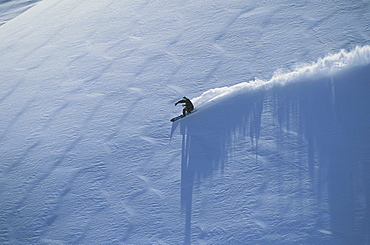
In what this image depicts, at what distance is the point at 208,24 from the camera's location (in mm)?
5805

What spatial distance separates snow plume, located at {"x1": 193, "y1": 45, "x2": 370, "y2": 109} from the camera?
434cm

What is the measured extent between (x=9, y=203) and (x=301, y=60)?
375 cm

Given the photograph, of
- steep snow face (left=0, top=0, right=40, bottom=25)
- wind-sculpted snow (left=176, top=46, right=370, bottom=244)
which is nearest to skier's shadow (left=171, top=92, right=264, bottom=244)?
wind-sculpted snow (left=176, top=46, right=370, bottom=244)

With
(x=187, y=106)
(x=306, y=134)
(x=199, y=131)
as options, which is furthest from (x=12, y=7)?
(x=306, y=134)

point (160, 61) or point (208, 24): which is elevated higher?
point (208, 24)

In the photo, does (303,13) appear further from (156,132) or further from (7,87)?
(7,87)

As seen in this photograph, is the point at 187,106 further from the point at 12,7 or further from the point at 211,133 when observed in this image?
the point at 12,7

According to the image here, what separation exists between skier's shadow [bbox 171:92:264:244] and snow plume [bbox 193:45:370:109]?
104 millimetres

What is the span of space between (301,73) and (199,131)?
1.41 metres

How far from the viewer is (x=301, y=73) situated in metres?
4.42

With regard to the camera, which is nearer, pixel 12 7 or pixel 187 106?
pixel 187 106

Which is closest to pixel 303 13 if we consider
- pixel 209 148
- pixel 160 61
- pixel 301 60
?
pixel 301 60

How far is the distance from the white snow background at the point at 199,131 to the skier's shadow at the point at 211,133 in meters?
0.01

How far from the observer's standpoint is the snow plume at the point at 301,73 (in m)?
4.34
